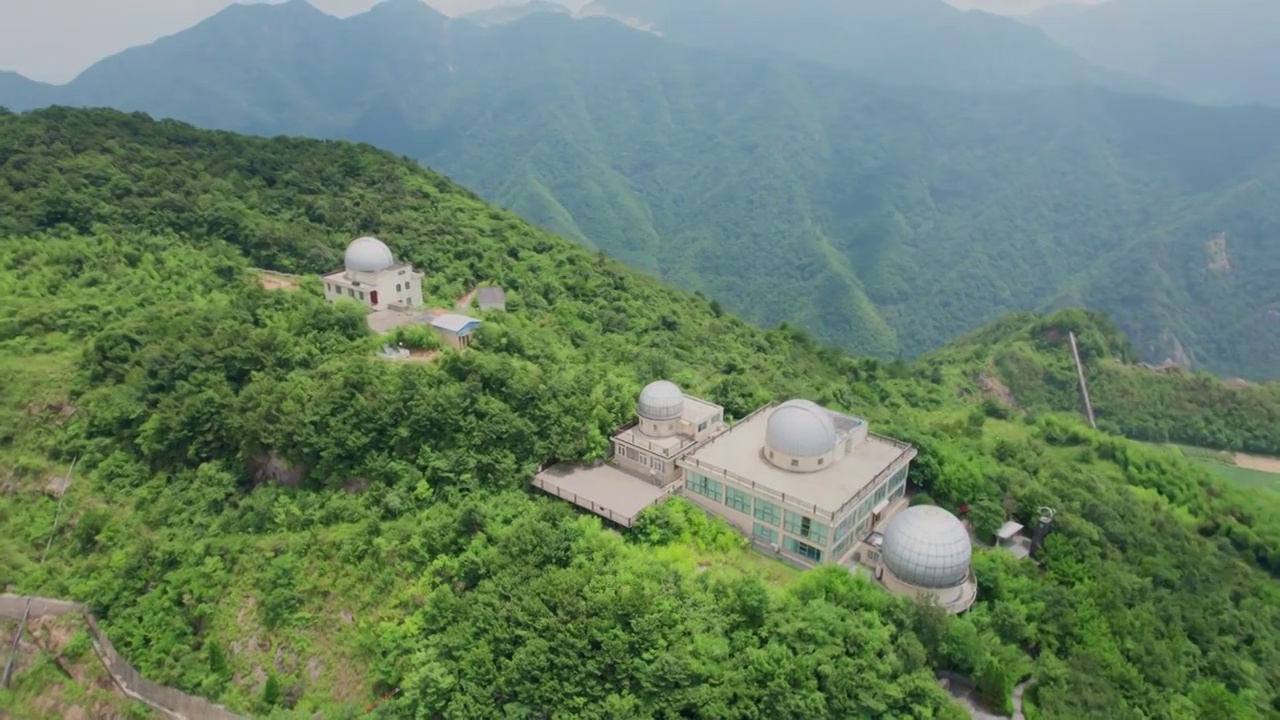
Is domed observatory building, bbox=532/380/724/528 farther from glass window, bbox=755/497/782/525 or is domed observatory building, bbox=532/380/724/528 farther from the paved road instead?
the paved road

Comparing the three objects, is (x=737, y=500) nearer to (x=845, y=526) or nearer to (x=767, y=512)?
(x=767, y=512)

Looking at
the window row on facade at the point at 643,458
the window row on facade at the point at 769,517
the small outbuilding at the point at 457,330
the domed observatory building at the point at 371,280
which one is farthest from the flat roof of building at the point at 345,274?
the window row on facade at the point at 769,517

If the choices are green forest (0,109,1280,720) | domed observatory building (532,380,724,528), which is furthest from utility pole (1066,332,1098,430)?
domed observatory building (532,380,724,528)

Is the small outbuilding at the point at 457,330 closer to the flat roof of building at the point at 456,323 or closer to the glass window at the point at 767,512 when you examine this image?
the flat roof of building at the point at 456,323

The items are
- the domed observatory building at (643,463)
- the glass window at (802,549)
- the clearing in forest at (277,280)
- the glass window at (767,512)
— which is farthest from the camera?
the clearing in forest at (277,280)

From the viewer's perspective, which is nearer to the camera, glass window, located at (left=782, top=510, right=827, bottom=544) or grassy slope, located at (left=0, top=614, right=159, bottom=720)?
glass window, located at (left=782, top=510, right=827, bottom=544)

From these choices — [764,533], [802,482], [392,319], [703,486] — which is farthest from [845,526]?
[392,319]

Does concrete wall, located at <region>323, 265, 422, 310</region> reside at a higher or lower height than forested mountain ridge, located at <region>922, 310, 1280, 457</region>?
higher
